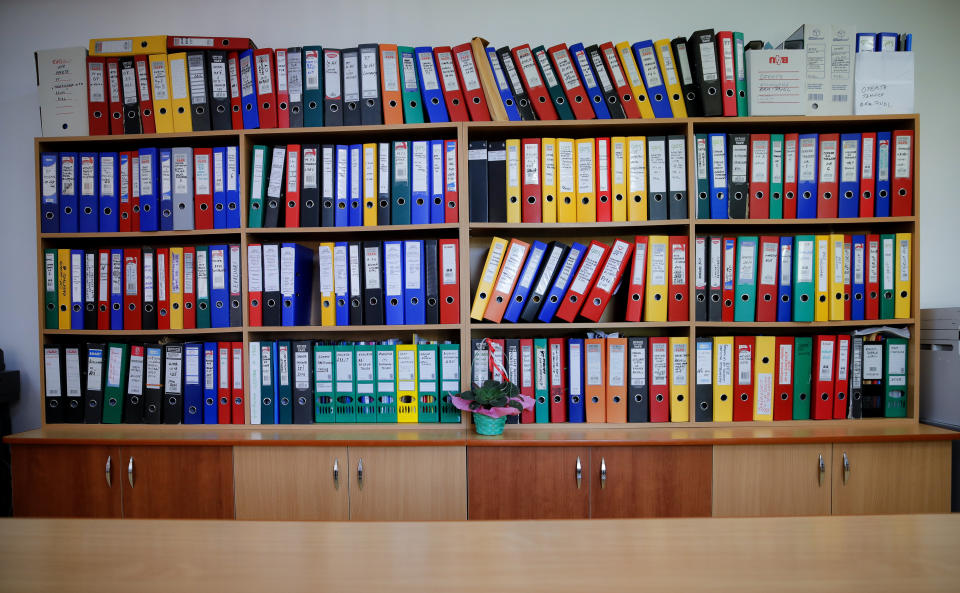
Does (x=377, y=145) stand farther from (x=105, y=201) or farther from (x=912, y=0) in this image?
(x=912, y=0)

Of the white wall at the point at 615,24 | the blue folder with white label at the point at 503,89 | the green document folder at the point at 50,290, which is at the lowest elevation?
the green document folder at the point at 50,290

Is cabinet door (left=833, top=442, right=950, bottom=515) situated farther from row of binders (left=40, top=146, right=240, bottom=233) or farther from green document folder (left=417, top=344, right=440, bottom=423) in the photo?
row of binders (left=40, top=146, right=240, bottom=233)

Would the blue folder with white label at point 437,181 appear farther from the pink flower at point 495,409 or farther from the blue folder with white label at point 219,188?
the blue folder with white label at point 219,188

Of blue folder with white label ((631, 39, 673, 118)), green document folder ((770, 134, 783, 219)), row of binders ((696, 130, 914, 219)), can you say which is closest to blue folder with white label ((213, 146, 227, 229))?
blue folder with white label ((631, 39, 673, 118))

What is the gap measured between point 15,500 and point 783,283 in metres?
3.20

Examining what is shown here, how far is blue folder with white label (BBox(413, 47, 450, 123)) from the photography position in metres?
2.06

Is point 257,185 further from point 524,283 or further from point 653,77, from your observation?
point 653,77

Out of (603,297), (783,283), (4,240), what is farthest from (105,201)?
(783,283)

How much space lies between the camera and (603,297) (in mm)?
2061

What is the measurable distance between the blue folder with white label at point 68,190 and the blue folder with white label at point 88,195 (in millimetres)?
21

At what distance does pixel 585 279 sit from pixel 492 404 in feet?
2.11

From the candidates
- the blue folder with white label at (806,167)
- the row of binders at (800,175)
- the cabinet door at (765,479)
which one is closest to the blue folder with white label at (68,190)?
the row of binders at (800,175)

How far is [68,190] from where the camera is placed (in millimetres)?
2146

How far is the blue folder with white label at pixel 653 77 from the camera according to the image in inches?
80.0
